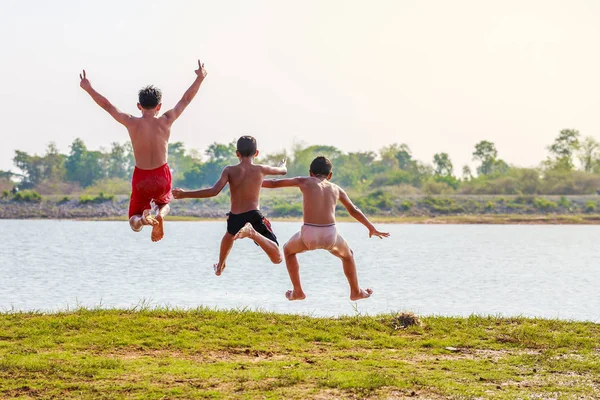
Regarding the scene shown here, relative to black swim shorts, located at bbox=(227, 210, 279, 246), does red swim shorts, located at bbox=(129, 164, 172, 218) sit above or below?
above

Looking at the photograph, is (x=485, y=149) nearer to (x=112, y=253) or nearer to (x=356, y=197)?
(x=356, y=197)

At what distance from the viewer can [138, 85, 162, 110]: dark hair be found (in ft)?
38.5

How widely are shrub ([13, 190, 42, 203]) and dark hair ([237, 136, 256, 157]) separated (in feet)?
353

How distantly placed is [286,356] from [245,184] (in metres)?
7.02

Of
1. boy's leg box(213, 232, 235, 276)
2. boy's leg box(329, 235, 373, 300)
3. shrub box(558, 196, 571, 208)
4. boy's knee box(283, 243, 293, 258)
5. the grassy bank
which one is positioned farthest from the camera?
shrub box(558, 196, 571, 208)

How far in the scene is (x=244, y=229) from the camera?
452 inches

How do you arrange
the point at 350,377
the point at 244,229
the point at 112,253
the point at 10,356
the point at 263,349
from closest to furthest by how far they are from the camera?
the point at 244,229, the point at 350,377, the point at 10,356, the point at 263,349, the point at 112,253

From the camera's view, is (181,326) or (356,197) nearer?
(181,326)

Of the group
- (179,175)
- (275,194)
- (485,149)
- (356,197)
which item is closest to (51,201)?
(179,175)

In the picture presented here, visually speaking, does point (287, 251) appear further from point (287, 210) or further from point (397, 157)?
point (397, 157)

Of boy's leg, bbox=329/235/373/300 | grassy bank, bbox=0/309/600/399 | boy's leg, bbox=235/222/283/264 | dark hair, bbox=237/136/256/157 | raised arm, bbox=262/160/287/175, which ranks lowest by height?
grassy bank, bbox=0/309/600/399

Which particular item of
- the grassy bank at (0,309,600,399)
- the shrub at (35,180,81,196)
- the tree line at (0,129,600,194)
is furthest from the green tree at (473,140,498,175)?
the grassy bank at (0,309,600,399)

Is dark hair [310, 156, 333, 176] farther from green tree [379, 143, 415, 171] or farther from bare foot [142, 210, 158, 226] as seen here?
green tree [379, 143, 415, 171]

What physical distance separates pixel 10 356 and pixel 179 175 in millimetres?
104831
